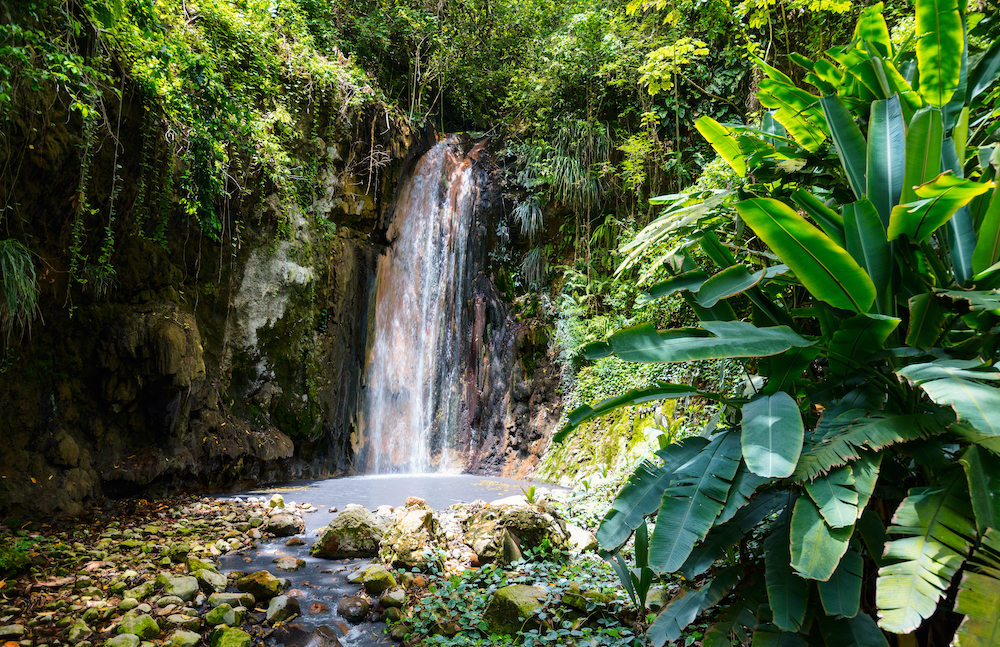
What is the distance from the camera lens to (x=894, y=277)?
197 centimetres

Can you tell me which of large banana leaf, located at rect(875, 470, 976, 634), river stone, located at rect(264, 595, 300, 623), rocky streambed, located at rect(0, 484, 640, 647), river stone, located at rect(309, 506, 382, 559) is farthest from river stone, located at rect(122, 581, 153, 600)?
large banana leaf, located at rect(875, 470, 976, 634)

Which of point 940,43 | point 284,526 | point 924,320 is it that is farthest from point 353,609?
point 940,43

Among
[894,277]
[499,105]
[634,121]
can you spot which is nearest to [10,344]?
[894,277]

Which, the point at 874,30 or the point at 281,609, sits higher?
the point at 874,30

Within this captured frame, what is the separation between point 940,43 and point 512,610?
11.0ft

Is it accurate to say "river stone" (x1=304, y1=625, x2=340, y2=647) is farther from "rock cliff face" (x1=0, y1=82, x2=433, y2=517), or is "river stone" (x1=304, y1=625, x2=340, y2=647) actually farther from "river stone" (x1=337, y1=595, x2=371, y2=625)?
"rock cliff face" (x1=0, y1=82, x2=433, y2=517)

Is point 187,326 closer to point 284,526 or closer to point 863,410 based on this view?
point 284,526

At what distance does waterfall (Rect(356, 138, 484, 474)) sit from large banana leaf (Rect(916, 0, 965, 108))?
27.4 ft

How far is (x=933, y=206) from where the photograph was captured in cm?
170

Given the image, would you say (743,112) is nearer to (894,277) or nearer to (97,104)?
(894,277)

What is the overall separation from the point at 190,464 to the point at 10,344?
211 centimetres

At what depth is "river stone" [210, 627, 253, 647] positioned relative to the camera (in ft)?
8.54

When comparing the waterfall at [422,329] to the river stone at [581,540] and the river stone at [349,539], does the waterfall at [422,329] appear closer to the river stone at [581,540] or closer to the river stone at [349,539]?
the river stone at [349,539]

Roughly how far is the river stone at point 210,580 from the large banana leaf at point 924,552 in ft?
11.7
